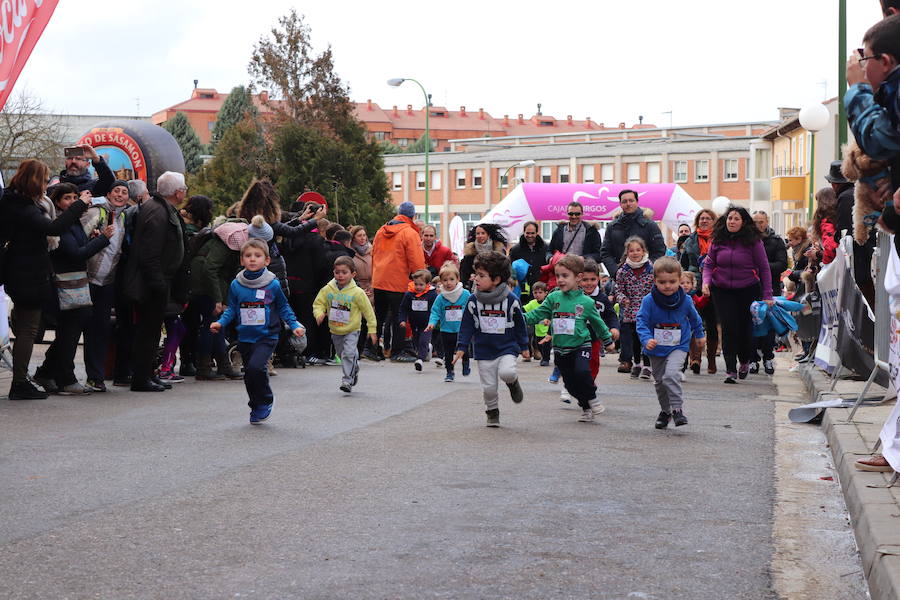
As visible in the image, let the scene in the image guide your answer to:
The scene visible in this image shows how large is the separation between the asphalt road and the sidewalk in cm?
45

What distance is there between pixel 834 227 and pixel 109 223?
289 inches

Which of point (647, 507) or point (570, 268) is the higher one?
point (570, 268)

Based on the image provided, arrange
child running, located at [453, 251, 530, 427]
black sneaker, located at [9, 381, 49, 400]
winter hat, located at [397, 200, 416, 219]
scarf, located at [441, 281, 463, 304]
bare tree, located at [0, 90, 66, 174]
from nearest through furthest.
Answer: child running, located at [453, 251, 530, 427]
black sneaker, located at [9, 381, 49, 400]
scarf, located at [441, 281, 463, 304]
winter hat, located at [397, 200, 416, 219]
bare tree, located at [0, 90, 66, 174]

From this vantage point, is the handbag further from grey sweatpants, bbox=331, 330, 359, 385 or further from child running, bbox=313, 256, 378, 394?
grey sweatpants, bbox=331, 330, 359, 385

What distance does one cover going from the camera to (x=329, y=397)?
12.7 metres

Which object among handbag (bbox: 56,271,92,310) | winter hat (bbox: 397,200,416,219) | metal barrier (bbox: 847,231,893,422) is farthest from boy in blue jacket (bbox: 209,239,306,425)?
winter hat (bbox: 397,200,416,219)

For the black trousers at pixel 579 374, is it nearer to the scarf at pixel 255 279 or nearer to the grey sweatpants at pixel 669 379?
the grey sweatpants at pixel 669 379

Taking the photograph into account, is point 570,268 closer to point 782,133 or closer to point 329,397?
point 329,397

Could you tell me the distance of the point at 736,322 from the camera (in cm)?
1534

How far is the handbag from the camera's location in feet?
39.5

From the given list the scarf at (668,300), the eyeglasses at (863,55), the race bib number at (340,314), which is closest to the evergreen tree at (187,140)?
the race bib number at (340,314)

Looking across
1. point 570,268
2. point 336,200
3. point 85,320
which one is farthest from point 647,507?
point 336,200

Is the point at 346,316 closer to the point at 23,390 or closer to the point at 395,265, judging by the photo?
the point at 23,390

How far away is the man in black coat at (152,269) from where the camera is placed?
12.7 meters
